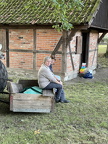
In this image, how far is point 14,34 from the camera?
10.1m

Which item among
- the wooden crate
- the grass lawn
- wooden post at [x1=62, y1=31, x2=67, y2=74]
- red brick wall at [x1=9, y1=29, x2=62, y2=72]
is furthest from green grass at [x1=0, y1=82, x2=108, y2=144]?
red brick wall at [x1=9, y1=29, x2=62, y2=72]

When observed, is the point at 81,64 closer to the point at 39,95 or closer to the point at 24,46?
the point at 24,46

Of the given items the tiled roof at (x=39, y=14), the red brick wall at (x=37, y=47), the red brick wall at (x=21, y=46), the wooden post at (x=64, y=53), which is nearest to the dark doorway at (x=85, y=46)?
the red brick wall at (x=37, y=47)

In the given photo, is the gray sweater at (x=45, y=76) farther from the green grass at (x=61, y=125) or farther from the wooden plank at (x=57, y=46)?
the wooden plank at (x=57, y=46)

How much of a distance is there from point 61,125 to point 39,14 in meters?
6.34

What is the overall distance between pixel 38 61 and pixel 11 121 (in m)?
5.67

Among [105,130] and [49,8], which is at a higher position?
[49,8]

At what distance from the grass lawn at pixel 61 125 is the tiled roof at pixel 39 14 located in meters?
3.98

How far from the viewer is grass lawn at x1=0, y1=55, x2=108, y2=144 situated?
145 inches

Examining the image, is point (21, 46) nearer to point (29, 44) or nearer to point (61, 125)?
point (29, 44)

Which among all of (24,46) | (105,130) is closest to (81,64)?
(24,46)

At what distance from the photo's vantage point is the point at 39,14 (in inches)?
363

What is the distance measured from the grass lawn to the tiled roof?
398 cm

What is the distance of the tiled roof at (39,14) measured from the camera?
8.31 metres
